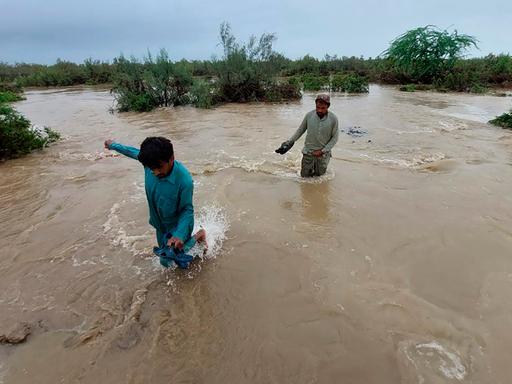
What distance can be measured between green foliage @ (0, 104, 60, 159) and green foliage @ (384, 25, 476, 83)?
69.7 ft

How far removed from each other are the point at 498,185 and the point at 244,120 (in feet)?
24.2

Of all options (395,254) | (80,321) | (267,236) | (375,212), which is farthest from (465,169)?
(80,321)

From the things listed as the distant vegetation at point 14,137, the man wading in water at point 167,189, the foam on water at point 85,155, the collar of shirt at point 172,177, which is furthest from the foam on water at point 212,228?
the distant vegetation at point 14,137

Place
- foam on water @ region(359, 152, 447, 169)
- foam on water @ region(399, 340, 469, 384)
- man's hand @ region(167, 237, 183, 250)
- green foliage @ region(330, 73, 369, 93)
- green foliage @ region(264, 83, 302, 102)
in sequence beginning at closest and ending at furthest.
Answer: foam on water @ region(399, 340, 469, 384) < man's hand @ region(167, 237, 183, 250) < foam on water @ region(359, 152, 447, 169) < green foliage @ region(264, 83, 302, 102) < green foliage @ region(330, 73, 369, 93)

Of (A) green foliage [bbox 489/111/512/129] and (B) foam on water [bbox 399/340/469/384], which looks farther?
(A) green foliage [bbox 489/111/512/129]

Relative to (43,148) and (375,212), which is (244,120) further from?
(375,212)

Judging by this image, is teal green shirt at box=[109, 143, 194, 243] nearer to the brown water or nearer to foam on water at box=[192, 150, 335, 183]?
the brown water

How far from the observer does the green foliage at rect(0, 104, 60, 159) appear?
7.40m

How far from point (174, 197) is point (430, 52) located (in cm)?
2364

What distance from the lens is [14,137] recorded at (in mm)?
7531

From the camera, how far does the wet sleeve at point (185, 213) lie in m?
2.99

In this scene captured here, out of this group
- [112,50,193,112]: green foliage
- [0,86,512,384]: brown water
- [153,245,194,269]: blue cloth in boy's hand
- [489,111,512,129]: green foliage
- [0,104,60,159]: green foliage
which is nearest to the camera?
[0,86,512,384]: brown water

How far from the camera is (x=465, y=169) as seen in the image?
6.55 meters

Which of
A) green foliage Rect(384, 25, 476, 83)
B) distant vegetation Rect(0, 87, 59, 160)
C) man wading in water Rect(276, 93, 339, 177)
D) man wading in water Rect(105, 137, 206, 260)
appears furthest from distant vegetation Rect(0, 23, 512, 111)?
man wading in water Rect(105, 137, 206, 260)
